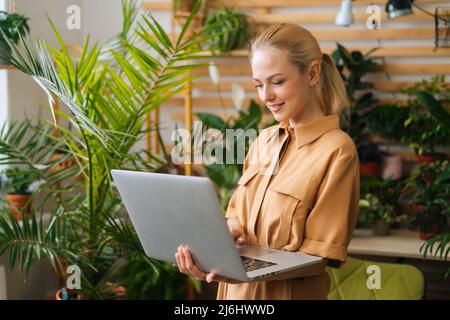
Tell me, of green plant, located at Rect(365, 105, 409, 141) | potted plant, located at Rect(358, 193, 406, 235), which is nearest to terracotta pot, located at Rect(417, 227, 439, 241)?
potted plant, located at Rect(358, 193, 406, 235)

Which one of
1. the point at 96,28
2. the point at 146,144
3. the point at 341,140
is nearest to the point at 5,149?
the point at 96,28

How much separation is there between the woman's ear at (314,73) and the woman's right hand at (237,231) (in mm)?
348

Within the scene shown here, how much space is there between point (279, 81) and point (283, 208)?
0.26 m

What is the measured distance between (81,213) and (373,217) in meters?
1.17

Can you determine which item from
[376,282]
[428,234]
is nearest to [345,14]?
[428,234]

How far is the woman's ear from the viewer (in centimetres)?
151

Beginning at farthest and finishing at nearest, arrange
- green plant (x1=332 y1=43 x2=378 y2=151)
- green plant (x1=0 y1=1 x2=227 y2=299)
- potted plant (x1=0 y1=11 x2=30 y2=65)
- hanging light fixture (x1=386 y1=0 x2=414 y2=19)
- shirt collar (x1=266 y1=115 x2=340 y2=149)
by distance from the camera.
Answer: green plant (x1=332 y1=43 x2=378 y2=151) → hanging light fixture (x1=386 y1=0 x2=414 y2=19) → potted plant (x1=0 y1=11 x2=30 y2=65) → green plant (x1=0 y1=1 x2=227 y2=299) → shirt collar (x1=266 y1=115 x2=340 y2=149)

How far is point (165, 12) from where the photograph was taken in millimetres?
3400

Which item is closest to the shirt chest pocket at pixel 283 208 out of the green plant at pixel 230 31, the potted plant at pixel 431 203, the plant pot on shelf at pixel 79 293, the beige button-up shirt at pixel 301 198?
the beige button-up shirt at pixel 301 198

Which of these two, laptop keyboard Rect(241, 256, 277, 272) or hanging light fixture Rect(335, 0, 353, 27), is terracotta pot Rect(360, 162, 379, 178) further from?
laptop keyboard Rect(241, 256, 277, 272)

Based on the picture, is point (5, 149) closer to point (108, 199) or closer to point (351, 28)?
point (108, 199)

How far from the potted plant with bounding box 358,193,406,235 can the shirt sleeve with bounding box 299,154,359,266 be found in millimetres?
1434

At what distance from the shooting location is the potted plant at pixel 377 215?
2861mm

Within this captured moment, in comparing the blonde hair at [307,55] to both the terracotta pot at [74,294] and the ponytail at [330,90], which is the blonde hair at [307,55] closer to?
the ponytail at [330,90]
